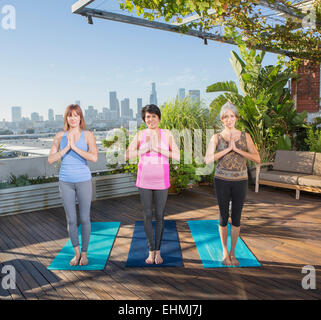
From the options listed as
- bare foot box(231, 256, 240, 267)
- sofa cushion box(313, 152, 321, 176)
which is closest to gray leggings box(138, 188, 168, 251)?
bare foot box(231, 256, 240, 267)

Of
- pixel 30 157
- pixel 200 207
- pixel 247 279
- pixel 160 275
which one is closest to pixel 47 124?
pixel 30 157

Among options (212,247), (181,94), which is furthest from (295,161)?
(212,247)

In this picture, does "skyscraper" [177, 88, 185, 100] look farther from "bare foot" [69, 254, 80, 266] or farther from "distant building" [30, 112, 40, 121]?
"bare foot" [69, 254, 80, 266]

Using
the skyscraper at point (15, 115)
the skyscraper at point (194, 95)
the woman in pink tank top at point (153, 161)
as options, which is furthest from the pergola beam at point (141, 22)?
the woman in pink tank top at point (153, 161)

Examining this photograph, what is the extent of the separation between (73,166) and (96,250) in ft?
3.74

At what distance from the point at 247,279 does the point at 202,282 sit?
0.41m

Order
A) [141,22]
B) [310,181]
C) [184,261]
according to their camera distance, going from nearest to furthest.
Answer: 1. [184,261]
2. [310,181]
3. [141,22]

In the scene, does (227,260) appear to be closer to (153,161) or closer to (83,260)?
(153,161)

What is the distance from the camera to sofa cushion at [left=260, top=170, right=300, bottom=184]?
5.85m

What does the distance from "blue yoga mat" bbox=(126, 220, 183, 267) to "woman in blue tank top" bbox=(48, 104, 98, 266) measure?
24.9 inches

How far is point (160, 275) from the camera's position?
112 inches

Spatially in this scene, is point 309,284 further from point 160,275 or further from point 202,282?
point 160,275

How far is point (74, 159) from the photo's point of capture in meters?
2.90
